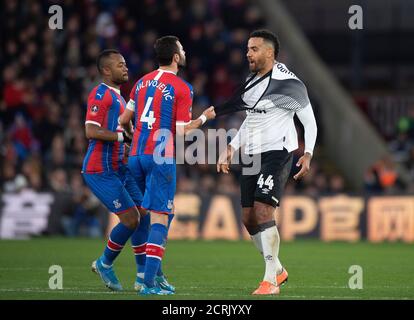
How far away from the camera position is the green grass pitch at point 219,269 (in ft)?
37.8

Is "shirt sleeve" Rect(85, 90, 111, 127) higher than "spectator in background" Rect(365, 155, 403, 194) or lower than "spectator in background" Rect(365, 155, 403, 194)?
higher

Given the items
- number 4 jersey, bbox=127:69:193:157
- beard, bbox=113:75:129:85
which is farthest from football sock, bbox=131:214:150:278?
beard, bbox=113:75:129:85

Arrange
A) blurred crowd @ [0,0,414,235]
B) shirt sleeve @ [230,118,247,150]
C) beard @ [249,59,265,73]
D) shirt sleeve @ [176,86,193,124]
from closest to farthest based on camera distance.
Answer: shirt sleeve @ [176,86,193,124] → beard @ [249,59,265,73] → shirt sleeve @ [230,118,247,150] → blurred crowd @ [0,0,414,235]

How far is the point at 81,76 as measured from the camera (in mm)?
25562

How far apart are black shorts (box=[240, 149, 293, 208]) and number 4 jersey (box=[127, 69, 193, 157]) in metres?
1.02

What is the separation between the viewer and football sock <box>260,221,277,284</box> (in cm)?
1155

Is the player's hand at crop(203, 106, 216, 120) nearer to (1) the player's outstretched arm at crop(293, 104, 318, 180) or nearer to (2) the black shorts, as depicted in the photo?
(2) the black shorts

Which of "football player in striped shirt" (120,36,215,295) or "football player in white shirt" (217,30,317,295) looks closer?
"football player in striped shirt" (120,36,215,295)

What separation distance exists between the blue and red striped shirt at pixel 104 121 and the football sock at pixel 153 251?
1.25 metres

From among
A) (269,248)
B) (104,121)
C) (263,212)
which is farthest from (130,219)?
(269,248)

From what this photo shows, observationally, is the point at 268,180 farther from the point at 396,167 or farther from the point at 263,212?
the point at 396,167

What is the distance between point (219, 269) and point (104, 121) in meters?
3.99

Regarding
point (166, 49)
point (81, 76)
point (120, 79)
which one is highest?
point (81, 76)
